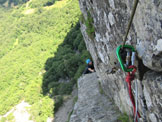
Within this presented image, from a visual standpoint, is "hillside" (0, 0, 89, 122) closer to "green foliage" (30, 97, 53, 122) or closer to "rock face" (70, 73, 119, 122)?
"green foliage" (30, 97, 53, 122)

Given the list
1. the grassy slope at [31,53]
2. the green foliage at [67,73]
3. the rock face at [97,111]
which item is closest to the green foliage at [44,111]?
the grassy slope at [31,53]

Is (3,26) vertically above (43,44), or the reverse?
(3,26)

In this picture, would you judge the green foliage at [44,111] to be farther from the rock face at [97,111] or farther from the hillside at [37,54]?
the rock face at [97,111]

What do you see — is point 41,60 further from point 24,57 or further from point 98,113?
point 98,113

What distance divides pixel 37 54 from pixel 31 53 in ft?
15.1

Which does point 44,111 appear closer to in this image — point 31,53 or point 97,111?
point 97,111

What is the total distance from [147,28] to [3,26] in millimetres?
128962

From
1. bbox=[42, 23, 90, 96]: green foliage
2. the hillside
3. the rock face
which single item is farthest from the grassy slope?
the rock face

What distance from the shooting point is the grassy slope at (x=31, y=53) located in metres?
36.8

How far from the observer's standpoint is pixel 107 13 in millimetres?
3975

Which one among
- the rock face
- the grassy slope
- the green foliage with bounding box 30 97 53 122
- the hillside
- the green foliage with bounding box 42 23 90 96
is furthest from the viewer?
the grassy slope

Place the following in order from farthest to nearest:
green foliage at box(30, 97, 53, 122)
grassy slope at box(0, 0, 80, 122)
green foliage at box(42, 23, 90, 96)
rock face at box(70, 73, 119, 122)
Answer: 1. grassy slope at box(0, 0, 80, 122)
2. green foliage at box(42, 23, 90, 96)
3. green foliage at box(30, 97, 53, 122)
4. rock face at box(70, 73, 119, 122)

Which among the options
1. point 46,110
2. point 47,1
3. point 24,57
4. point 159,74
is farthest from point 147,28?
point 47,1

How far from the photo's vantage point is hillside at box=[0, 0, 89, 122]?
30.5 meters
